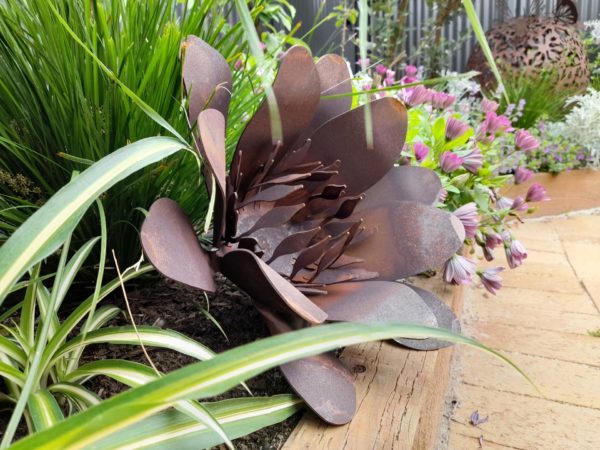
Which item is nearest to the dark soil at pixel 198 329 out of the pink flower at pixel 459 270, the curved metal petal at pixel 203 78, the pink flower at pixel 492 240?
the curved metal petal at pixel 203 78

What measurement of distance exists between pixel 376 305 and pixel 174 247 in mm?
198

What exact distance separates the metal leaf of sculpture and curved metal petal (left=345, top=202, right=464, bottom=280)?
2.86 meters

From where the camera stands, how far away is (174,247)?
0.39 meters

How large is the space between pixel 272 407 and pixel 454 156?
663mm

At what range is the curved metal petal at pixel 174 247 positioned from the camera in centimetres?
37

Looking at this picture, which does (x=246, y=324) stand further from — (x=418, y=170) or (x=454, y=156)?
(x=454, y=156)

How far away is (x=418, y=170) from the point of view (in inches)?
24.4

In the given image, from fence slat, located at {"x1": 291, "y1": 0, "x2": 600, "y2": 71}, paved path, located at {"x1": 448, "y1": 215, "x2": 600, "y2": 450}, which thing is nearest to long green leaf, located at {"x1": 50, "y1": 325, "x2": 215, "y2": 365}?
paved path, located at {"x1": 448, "y1": 215, "x2": 600, "y2": 450}

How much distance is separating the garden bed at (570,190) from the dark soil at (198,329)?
7.19ft

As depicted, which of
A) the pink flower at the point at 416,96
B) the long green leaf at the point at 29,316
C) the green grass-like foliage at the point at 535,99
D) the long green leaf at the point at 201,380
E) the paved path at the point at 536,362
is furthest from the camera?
the green grass-like foliage at the point at 535,99

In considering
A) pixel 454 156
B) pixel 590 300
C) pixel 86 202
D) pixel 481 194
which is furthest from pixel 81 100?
pixel 590 300

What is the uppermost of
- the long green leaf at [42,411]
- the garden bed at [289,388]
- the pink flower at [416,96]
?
the pink flower at [416,96]

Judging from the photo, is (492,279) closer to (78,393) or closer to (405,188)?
(405,188)

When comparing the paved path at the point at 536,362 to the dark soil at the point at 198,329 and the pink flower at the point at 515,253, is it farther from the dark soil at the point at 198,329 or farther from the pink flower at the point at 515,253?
the dark soil at the point at 198,329
